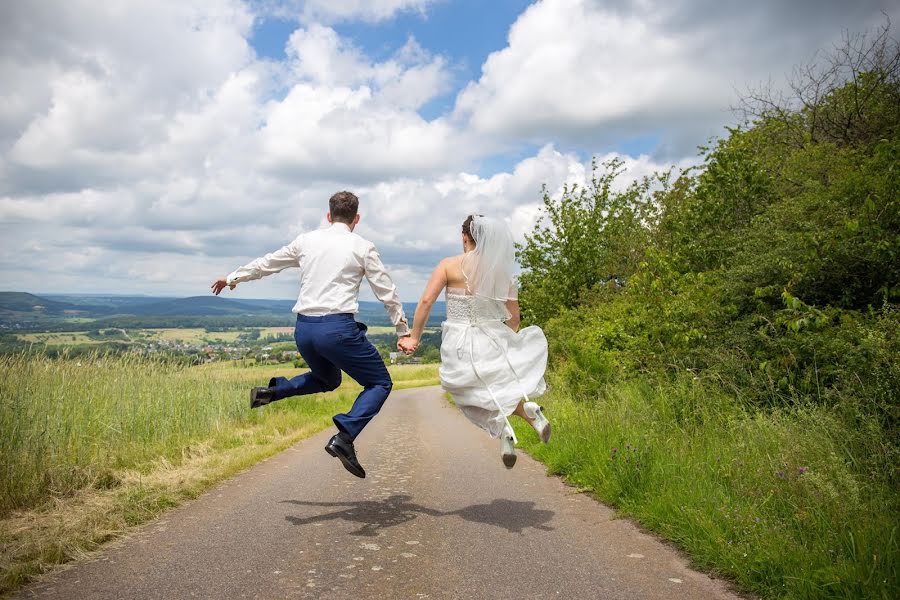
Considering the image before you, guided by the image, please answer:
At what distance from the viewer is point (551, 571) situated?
3.82m

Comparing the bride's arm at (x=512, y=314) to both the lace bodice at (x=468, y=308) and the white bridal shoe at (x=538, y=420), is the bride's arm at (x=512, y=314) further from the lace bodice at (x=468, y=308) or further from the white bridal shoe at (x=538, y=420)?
the white bridal shoe at (x=538, y=420)

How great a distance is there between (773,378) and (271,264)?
625 centimetres

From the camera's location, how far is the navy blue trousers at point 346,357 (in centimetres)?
547

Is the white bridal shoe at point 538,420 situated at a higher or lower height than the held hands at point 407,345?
lower

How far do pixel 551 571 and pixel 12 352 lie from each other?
27.3 feet

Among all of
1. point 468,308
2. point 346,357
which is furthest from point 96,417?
point 468,308

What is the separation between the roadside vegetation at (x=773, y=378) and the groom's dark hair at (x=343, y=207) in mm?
3561

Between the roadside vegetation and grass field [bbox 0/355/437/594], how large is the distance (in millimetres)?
4218

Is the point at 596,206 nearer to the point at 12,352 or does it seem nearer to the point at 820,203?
the point at 820,203

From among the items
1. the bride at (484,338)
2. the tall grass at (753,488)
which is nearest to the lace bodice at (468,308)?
the bride at (484,338)

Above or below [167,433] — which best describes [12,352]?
above

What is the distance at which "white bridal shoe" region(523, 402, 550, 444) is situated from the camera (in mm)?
5332

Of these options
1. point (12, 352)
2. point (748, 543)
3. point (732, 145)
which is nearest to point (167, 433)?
point (12, 352)

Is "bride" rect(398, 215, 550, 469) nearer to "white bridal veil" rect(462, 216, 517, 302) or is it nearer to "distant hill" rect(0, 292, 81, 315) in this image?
"white bridal veil" rect(462, 216, 517, 302)
